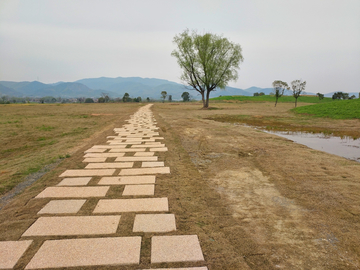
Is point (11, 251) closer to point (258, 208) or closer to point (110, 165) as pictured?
point (110, 165)

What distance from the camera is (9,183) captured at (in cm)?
336

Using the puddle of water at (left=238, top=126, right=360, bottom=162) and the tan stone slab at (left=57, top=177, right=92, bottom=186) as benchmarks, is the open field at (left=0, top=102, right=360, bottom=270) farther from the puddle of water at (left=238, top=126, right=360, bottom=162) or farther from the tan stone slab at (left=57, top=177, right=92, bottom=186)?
the puddle of water at (left=238, top=126, right=360, bottom=162)

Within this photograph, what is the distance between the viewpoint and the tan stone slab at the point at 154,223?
2.12 metres

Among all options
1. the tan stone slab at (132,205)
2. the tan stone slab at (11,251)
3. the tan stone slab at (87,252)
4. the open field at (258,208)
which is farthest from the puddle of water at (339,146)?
the tan stone slab at (11,251)

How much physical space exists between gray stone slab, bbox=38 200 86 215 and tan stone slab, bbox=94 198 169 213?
265 mm

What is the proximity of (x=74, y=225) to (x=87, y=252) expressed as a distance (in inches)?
20.6

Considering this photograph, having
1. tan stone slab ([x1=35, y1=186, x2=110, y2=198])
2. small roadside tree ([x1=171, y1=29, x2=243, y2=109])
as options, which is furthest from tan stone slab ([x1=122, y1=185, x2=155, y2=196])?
small roadside tree ([x1=171, y1=29, x2=243, y2=109])

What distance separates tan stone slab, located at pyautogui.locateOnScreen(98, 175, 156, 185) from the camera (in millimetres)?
3277

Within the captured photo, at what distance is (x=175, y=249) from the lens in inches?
72.2

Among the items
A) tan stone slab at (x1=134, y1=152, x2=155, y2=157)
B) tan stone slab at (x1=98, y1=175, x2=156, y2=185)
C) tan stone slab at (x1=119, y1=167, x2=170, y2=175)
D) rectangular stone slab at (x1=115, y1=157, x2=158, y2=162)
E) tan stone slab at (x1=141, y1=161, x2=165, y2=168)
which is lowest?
tan stone slab at (x1=98, y1=175, x2=156, y2=185)

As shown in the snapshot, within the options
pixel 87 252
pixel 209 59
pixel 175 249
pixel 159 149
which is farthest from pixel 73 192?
pixel 209 59

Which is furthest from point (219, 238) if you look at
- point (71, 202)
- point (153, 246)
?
point (71, 202)

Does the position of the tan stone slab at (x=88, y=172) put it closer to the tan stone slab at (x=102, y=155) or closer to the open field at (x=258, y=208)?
Result: the open field at (x=258, y=208)

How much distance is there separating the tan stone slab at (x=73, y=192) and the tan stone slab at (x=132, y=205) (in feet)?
1.00
